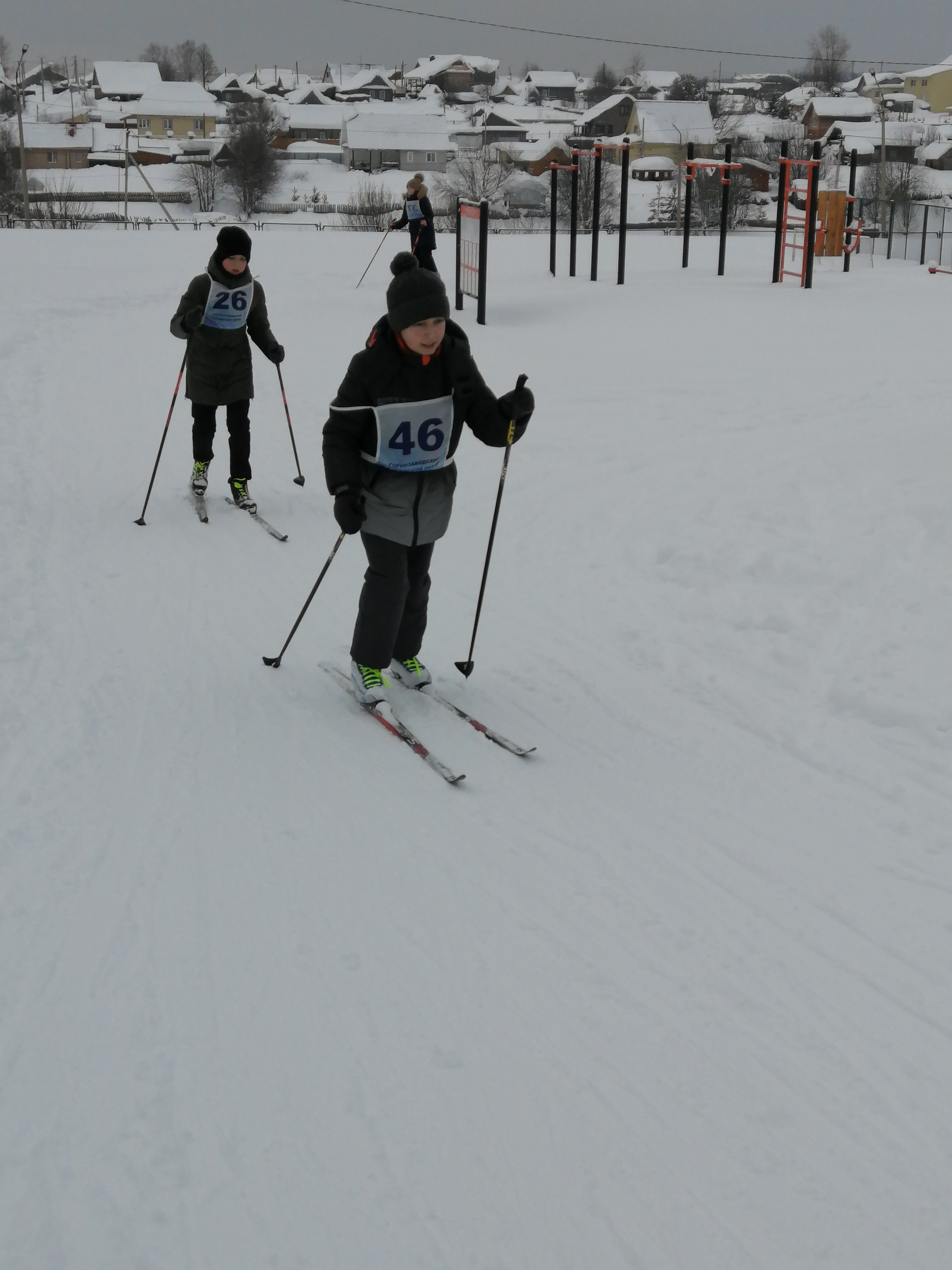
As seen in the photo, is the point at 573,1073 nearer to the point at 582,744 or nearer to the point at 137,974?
the point at 137,974

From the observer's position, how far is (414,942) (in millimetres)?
3041

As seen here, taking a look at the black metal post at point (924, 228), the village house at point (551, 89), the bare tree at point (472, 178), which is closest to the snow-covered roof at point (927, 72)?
the village house at point (551, 89)

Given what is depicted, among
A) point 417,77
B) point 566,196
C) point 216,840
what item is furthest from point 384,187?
point 417,77

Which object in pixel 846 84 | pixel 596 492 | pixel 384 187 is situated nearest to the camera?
pixel 596 492

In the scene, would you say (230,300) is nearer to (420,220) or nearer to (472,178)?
(420,220)

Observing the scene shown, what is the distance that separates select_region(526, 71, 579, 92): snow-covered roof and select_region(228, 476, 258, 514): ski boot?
13961 cm

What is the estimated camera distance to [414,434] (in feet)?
13.7

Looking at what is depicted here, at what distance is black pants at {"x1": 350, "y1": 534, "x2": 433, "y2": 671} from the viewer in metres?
4.35

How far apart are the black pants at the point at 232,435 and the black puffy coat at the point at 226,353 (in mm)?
71

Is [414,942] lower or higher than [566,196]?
lower

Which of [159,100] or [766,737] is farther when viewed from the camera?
[159,100]

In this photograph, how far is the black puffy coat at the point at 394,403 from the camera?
4102 millimetres

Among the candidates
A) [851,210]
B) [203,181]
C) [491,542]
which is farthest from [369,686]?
→ [203,181]

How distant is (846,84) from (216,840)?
14232cm
